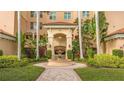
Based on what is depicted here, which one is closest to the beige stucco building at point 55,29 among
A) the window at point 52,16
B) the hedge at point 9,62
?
the window at point 52,16

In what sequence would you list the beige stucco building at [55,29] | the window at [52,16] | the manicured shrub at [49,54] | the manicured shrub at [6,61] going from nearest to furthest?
the manicured shrub at [6,61], the beige stucco building at [55,29], the manicured shrub at [49,54], the window at [52,16]

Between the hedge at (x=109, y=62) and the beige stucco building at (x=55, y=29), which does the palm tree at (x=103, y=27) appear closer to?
the beige stucco building at (x=55, y=29)

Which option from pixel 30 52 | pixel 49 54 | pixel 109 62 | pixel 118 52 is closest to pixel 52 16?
pixel 49 54

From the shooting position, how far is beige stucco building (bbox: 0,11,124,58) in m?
15.5

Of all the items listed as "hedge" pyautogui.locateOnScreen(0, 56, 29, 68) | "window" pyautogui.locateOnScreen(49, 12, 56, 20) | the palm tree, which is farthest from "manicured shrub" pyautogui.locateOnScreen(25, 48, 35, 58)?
"window" pyautogui.locateOnScreen(49, 12, 56, 20)

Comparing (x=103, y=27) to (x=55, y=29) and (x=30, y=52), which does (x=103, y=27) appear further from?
(x=30, y=52)

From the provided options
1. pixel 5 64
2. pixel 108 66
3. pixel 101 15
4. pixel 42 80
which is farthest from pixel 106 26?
pixel 42 80

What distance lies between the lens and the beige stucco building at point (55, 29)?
1551 cm

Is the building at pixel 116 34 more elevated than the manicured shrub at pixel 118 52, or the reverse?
the building at pixel 116 34

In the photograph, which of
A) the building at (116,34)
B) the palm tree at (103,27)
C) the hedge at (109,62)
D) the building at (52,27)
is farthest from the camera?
the building at (52,27)

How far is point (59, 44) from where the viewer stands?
2250 cm

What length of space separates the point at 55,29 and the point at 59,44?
5.06 feet

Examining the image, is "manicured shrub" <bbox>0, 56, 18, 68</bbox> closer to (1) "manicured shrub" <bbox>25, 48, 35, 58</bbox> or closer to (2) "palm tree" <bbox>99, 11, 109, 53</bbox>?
(1) "manicured shrub" <bbox>25, 48, 35, 58</bbox>
